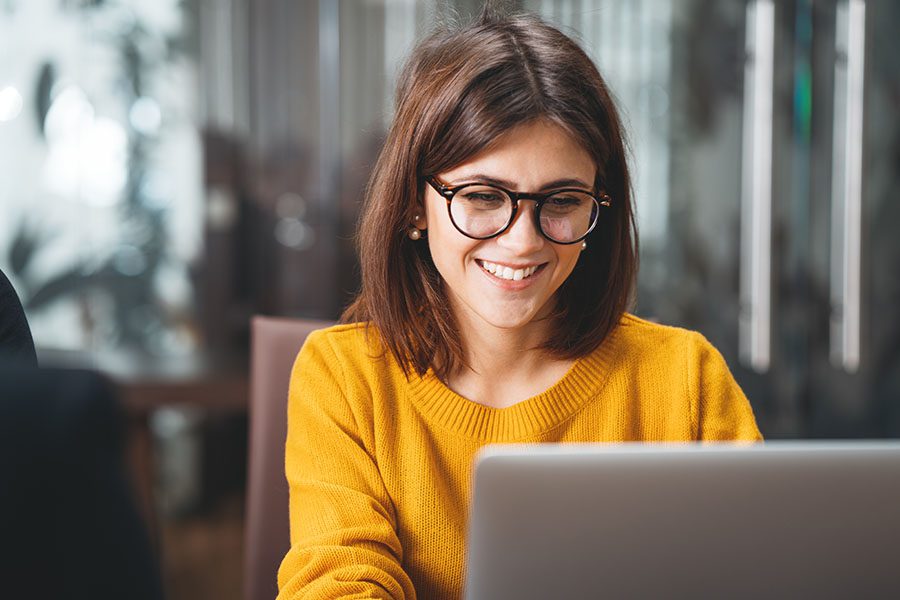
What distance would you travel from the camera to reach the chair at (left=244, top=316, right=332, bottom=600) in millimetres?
1322

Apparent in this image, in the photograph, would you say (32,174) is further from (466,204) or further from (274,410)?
(466,204)

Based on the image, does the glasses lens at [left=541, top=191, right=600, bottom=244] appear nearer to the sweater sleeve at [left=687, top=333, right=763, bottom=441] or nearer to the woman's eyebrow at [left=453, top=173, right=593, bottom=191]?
the woman's eyebrow at [left=453, top=173, right=593, bottom=191]

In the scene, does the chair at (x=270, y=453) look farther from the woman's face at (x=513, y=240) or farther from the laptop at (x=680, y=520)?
the laptop at (x=680, y=520)

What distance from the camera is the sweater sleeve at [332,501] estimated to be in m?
0.95

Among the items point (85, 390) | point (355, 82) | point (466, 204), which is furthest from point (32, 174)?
point (85, 390)

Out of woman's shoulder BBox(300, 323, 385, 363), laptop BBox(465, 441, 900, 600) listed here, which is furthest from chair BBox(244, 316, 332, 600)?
laptop BBox(465, 441, 900, 600)

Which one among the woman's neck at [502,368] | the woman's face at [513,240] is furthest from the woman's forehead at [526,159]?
the woman's neck at [502,368]

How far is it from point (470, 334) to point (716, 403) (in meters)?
0.32

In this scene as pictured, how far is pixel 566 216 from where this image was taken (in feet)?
3.49

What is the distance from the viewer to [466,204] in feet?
3.43

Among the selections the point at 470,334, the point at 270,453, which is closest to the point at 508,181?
the point at 470,334

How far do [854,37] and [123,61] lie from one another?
2.32 metres

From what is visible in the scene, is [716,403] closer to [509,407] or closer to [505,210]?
[509,407]

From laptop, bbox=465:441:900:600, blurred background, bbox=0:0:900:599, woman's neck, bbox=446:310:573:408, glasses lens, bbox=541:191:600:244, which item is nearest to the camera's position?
laptop, bbox=465:441:900:600
